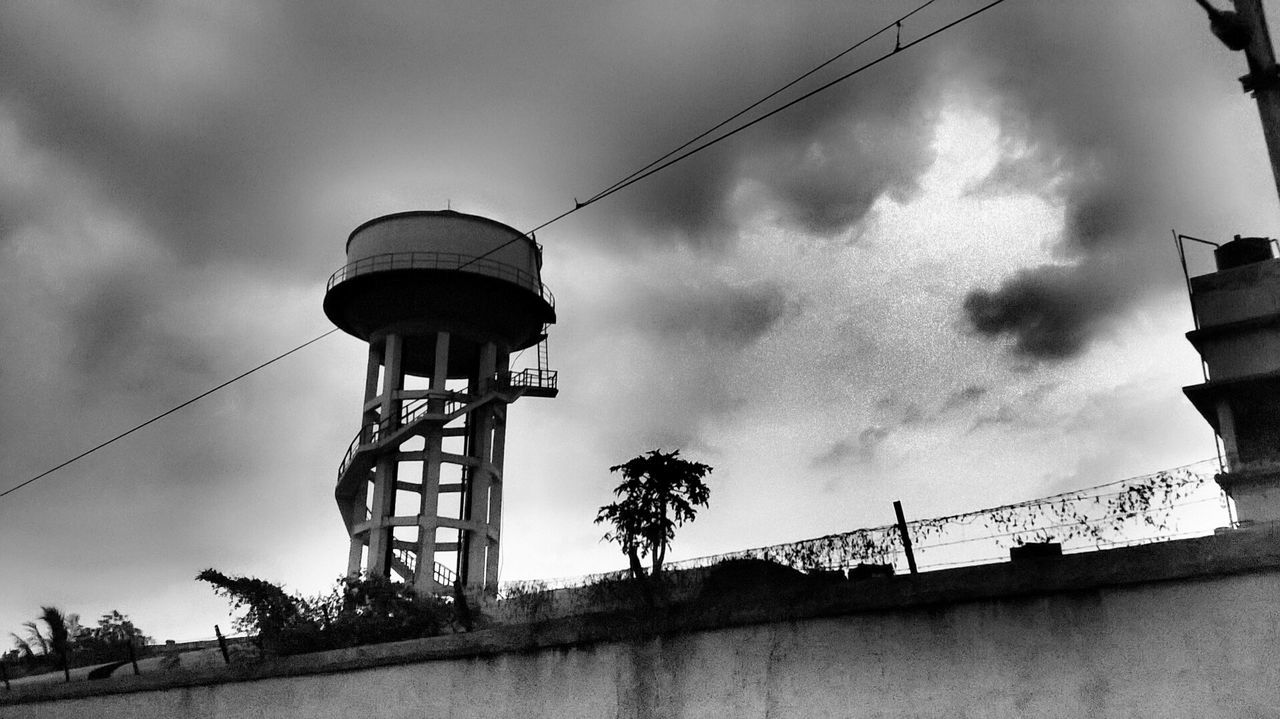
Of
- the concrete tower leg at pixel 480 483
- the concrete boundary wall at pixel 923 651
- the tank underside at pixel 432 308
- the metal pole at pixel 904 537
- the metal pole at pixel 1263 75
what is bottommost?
the concrete boundary wall at pixel 923 651

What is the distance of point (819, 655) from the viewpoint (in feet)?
31.6

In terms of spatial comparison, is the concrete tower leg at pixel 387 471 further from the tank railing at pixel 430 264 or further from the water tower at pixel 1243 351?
the water tower at pixel 1243 351

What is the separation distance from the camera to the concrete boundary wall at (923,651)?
7840 mm

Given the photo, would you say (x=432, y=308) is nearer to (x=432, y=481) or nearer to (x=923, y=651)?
(x=432, y=481)

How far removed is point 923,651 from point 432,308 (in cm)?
2691

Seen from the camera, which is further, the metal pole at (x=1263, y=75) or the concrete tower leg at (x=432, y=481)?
the concrete tower leg at (x=432, y=481)

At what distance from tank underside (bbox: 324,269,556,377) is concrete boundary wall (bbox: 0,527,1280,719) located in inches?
865

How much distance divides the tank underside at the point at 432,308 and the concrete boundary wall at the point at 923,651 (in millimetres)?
21978

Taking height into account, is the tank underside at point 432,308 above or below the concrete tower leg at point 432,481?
above

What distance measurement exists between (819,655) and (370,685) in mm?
6006

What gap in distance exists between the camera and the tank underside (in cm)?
3403

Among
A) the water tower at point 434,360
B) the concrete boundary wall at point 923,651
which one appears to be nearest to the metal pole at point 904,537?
the concrete boundary wall at point 923,651

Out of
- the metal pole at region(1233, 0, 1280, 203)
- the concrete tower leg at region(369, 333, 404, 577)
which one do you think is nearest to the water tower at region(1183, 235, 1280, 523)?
the concrete tower leg at region(369, 333, 404, 577)

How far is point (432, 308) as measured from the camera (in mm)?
34219
